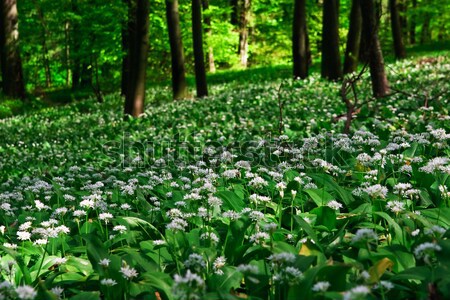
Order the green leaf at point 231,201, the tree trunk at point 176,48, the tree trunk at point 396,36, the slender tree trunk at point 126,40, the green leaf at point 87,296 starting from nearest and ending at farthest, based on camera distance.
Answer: the green leaf at point 87,296 < the green leaf at point 231,201 < the slender tree trunk at point 126,40 < the tree trunk at point 176,48 < the tree trunk at point 396,36

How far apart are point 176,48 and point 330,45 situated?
5.10m

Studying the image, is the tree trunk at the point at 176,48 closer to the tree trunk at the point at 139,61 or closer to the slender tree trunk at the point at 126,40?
the slender tree trunk at the point at 126,40

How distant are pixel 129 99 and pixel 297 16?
7.66 metres

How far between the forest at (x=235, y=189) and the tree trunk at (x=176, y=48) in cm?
7

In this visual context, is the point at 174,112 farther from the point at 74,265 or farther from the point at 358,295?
the point at 358,295

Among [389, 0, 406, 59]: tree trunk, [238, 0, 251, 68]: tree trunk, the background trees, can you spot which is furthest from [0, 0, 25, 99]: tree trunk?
[238, 0, 251, 68]: tree trunk

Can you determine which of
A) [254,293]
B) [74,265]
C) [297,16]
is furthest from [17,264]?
[297,16]

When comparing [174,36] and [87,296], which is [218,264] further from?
[174,36]

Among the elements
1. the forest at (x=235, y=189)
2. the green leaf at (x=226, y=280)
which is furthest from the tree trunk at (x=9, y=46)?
the green leaf at (x=226, y=280)

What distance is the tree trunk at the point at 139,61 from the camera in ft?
42.3

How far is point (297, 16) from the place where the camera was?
1788 cm

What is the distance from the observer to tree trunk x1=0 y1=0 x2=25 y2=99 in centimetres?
2080

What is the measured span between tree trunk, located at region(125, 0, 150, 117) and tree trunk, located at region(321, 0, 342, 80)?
640 cm

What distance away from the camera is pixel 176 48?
659 inches
